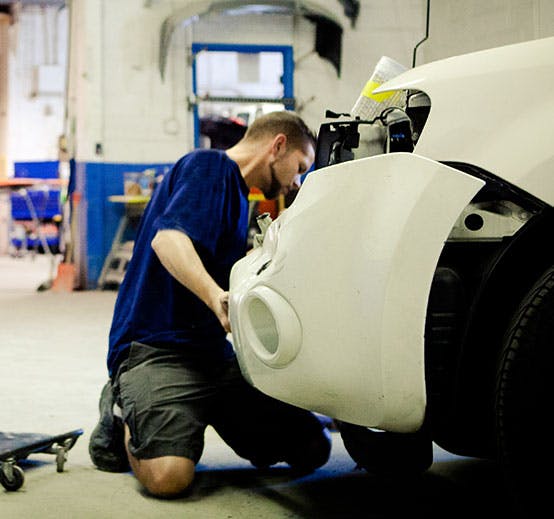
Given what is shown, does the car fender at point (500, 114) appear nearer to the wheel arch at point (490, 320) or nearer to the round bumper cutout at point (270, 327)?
the wheel arch at point (490, 320)

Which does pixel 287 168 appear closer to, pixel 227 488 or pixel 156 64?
pixel 227 488

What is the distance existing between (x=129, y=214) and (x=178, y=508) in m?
6.18

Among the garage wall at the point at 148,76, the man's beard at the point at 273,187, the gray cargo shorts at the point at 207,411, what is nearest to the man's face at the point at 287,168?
the man's beard at the point at 273,187

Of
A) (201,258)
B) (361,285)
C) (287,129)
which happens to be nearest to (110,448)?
(201,258)

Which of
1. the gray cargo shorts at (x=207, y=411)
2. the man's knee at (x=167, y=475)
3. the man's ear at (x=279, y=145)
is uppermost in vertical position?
the man's ear at (x=279, y=145)

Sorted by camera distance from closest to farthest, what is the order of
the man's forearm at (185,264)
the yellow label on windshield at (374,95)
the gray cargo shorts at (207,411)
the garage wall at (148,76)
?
the yellow label on windshield at (374,95) → the man's forearm at (185,264) → the gray cargo shorts at (207,411) → the garage wall at (148,76)

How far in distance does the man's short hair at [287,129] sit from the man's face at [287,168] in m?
0.02

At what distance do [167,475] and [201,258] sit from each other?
0.52 m

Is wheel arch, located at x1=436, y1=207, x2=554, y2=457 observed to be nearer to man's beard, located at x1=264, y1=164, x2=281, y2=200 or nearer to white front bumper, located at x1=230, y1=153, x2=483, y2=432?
white front bumper, located at x1=230, y1=153, x2=483, y2=432

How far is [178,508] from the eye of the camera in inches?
67.4

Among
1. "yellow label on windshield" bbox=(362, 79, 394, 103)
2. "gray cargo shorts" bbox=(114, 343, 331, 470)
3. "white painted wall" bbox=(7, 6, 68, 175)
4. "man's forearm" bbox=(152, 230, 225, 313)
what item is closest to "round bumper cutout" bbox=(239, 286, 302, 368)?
"man's forearm" bbox=(152, 230, 225, 313)

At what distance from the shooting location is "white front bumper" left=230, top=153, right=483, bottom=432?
117 centimetres

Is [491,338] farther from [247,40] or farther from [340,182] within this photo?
[247,40]

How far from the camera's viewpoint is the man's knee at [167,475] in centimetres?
177
